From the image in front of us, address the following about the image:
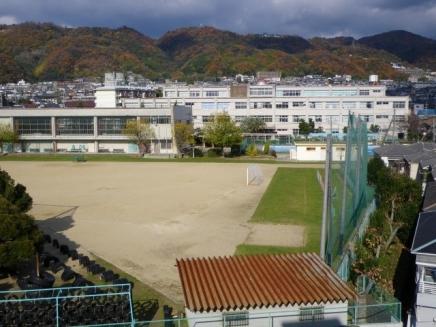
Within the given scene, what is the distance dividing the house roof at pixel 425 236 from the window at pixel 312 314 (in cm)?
274

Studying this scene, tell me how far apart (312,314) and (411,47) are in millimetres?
198326

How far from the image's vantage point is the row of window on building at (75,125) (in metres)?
47.4

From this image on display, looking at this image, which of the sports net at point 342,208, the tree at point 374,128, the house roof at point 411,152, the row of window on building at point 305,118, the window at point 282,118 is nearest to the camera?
the sports net at point 342,208

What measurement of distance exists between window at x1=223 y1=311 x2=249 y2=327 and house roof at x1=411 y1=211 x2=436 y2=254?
3967 mm

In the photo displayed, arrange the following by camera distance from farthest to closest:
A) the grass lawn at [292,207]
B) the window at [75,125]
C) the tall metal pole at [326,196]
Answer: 1. the window at [75,125]
2. the grass lawn at [292,207]
3. the tall metal pole at [326,196]

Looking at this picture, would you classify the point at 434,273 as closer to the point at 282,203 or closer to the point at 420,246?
the point at 420,246

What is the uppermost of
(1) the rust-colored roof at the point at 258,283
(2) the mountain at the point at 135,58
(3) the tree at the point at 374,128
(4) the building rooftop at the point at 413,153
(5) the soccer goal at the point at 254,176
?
(2) the mountain at the point at 135,58

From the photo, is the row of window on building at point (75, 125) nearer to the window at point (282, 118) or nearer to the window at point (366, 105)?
the window at point (282, 118)

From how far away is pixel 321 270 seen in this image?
9523 millimetres

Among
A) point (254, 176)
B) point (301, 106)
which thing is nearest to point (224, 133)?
point (254, 176)

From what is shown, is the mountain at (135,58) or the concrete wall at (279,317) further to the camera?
the mountain at (135,58)

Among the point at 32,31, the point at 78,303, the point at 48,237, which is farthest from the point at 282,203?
the point at 32,31

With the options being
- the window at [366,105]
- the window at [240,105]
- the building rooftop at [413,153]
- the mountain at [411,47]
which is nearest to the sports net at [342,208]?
the building rooftop at [413,153]

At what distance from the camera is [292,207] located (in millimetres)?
21188
